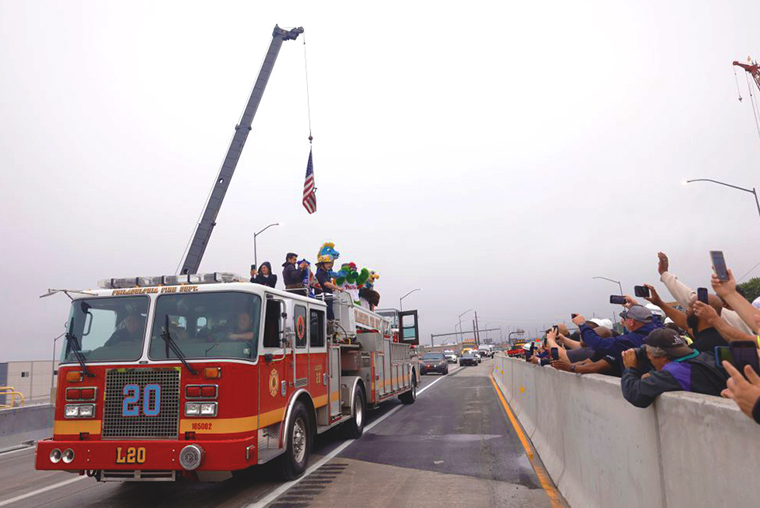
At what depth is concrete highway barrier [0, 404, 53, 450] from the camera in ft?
37.4

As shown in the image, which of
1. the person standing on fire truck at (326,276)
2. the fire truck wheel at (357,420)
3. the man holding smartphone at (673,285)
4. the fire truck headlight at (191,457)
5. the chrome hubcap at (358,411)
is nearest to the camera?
the man holding smartphone at (673,285)

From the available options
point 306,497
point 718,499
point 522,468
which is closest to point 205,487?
point 306,497

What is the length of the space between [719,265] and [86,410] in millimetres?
6522

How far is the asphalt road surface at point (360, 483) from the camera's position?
20.8 feet

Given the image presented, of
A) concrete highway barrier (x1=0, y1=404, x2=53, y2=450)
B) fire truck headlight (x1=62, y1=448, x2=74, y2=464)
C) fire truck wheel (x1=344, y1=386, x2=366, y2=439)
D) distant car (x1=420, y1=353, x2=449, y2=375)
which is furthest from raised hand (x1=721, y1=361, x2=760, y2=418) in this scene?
distant car (x1=420, y1=353, x2=449, y2=375)

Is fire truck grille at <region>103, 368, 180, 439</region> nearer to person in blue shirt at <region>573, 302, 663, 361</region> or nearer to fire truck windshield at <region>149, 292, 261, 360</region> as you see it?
fire truck windshield at <region>149, 292, 261, 360</region>

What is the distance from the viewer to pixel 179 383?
612cm

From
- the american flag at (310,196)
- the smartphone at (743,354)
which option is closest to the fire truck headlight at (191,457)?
the smartphone at (743,354)

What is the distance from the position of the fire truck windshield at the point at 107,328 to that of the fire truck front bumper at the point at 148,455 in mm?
1008

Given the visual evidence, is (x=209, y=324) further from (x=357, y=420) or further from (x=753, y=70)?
(x=753, y=70)

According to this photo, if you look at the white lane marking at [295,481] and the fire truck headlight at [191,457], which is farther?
the white lane marking at [295,481]

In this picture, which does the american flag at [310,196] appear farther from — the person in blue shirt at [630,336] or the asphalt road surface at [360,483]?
the person in blue shirt at [630,336]

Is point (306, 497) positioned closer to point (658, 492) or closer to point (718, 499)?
point (658, 492)

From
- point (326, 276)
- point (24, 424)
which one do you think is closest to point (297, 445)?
point (326, 276)
